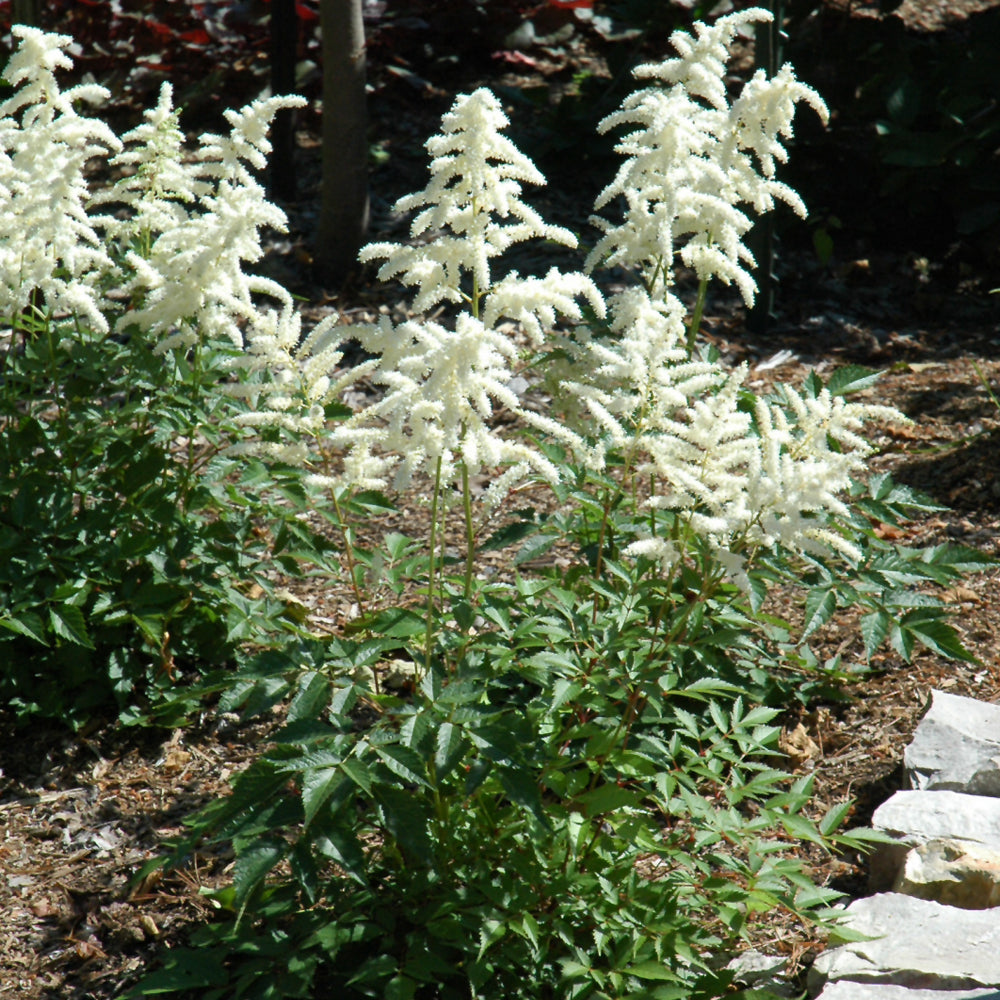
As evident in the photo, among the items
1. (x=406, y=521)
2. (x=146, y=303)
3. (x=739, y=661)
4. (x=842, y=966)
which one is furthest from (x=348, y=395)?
(x=842, y=966)

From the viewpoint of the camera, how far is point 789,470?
208cm

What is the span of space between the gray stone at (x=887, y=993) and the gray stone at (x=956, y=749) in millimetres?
714

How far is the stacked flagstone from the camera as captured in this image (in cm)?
224

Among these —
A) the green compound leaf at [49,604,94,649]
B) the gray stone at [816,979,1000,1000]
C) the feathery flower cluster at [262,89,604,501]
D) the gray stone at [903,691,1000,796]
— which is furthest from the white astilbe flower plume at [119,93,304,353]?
the gray stone at [903,691,1000,796]

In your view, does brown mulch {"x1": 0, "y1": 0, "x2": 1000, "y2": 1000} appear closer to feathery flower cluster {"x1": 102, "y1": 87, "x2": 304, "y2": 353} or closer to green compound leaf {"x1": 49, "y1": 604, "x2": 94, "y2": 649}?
green compound leaf {"x1": 49, "y1": 604, "x2": 94, "y2": 649}

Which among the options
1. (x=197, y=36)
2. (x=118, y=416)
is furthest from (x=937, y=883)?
(x=197, y=36)

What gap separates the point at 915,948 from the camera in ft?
7.59

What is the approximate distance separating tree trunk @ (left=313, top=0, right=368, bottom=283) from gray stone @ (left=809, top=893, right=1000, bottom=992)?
4.18 meters

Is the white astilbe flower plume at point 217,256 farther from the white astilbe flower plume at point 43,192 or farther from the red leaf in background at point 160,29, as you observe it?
the red leaf in background at point 160,29

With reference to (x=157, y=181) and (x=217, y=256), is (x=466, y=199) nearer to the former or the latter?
(x=217, y=256)

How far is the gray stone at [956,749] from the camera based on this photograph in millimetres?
2834

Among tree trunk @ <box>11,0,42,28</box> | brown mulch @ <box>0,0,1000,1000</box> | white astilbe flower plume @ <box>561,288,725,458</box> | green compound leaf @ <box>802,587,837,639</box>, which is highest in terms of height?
tree trunk @ <box>11,0,42,28</box>

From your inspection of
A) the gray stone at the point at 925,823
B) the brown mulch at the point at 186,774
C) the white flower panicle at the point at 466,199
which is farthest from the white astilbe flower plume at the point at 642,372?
the gray stone at the point at 925,823

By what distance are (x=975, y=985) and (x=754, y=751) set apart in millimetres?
603
